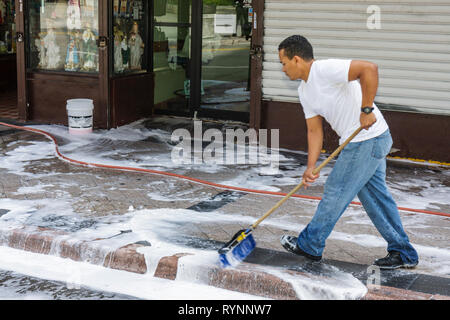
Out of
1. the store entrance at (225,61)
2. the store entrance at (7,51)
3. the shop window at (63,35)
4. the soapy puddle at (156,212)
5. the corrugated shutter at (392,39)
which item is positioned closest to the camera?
the soapy puddle at (156,212)

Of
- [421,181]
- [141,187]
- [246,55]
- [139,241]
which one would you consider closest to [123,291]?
[139,241]

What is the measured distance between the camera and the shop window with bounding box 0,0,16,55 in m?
14.2

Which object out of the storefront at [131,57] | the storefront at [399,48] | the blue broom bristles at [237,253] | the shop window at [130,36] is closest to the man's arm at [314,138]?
the blue broom bristles at [237,253]

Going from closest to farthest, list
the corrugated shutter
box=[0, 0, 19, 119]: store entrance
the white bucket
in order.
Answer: the corrugated shutter < the white bucket < box=[0, 0, 19, 119]: store entrance

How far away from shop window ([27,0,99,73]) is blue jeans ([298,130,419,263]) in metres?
6.50

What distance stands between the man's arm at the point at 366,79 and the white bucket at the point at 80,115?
245 inches

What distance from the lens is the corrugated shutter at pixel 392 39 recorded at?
8.57m

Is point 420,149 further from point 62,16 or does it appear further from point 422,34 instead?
point 62,16

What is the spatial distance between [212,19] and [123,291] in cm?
690

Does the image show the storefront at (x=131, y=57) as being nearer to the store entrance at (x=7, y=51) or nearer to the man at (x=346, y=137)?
the store entrance at (x=7, y=51)

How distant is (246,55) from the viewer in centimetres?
1083

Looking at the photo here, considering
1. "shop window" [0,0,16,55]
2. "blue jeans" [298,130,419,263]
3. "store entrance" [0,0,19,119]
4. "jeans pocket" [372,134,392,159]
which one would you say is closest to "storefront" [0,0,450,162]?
"store entrance" [0,0,19,119]

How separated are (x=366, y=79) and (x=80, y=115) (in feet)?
21.0

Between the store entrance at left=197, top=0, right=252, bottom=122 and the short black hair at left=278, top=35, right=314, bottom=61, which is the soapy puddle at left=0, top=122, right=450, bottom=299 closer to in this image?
the short black hair at left=278, top=35, right=314, bottom=61
